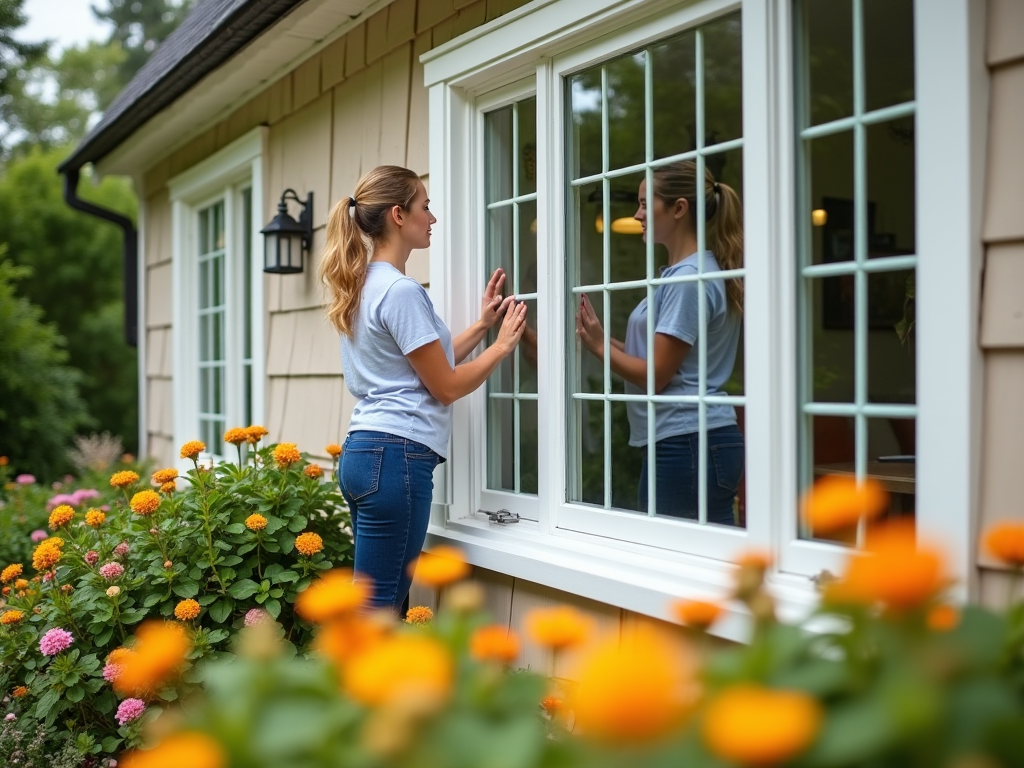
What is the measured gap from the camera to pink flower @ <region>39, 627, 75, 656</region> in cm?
274

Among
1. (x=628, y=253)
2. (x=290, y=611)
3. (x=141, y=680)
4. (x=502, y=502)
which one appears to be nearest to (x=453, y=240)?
(x=502, y=502)

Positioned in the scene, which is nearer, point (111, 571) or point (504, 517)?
point (111, 571)

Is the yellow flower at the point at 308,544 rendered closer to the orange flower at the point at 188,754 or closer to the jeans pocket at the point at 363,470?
the jeans pocket at the point at 363,470

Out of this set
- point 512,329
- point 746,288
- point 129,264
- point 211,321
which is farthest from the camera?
point 129,264

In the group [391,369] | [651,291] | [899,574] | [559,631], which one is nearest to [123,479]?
[391,369]

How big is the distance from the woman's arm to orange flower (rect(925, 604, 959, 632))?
66.4 inches

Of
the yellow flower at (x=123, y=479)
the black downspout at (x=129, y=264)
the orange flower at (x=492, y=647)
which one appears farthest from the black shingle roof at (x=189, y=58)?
the orange flower at (x=492, y=647)

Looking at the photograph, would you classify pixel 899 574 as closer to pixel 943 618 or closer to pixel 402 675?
pixel 943 618

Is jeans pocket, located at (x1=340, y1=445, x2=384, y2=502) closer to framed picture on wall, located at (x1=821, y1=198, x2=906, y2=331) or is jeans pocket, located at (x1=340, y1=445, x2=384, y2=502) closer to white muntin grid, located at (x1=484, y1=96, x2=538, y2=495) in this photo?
white muntin grid, located at (x1=484, y1=96, x2=538, y2=495)

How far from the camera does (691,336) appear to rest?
102 inches

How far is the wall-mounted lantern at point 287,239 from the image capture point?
162 inches

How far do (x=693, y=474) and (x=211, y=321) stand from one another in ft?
12.6

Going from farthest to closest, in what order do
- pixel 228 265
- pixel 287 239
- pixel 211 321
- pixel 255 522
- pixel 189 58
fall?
pixel 211 321 < pixel 228 265 < pixel 189 58 < pixel 287 239 < pixel 255 522

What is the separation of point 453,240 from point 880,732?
96.7 inches
